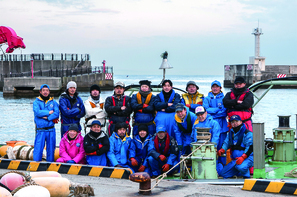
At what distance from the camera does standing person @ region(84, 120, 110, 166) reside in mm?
6473

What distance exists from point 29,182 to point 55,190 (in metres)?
0.35

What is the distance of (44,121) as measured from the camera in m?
6.99

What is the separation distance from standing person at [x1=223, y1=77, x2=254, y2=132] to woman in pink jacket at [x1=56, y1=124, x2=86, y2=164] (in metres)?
2.65

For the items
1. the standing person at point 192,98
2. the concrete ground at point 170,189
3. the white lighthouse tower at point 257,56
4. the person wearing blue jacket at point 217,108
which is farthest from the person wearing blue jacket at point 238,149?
the white lighthouse tower at point 257,56

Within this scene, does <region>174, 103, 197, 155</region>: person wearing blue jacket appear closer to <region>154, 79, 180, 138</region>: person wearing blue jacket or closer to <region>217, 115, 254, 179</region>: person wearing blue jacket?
<region>154, 79, 180, 138</region>: person wearing blue jacket

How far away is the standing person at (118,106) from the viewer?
275 inches

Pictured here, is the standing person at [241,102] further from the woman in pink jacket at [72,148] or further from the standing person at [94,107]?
the woman in pink jacket at [72,148]

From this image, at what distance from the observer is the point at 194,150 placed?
595 centimetres

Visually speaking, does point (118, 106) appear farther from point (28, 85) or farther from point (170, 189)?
point (28, 85)

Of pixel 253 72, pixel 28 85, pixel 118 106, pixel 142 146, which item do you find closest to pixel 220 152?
pixel 142 146

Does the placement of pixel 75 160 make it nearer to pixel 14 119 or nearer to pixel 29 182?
pixel 29 182

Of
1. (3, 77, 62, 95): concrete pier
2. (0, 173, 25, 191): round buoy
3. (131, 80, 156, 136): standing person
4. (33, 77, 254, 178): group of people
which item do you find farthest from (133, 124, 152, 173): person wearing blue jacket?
(3, 77, 62, 95): concrete pier

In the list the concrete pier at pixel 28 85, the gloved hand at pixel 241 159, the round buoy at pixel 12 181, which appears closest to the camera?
the round buoy at pixel 12 181

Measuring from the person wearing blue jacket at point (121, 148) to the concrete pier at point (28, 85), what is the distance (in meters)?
29.8
